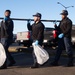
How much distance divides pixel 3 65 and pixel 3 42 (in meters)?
0.78

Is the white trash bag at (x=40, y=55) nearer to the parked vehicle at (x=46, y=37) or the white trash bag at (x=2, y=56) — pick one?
the white trash bag at (x=2, y=56)

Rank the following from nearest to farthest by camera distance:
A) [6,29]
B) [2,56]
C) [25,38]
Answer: [2,56] → [6,29] → [25,38]

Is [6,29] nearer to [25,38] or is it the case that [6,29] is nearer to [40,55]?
[40,55]

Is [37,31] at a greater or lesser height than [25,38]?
greater

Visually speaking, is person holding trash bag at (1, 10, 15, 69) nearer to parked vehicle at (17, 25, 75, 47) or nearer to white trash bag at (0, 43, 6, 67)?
white trash bag at (0, 43, 6, 67)

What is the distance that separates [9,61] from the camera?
10.9 metres

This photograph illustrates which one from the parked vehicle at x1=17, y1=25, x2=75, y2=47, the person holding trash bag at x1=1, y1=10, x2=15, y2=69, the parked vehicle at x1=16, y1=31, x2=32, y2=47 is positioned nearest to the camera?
the person holding trash bag at x1=1, y1=10, x2=15, y2=69

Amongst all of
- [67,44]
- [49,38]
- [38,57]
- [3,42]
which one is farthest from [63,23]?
[49,38]

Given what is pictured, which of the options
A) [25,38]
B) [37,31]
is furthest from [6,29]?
[25,38]

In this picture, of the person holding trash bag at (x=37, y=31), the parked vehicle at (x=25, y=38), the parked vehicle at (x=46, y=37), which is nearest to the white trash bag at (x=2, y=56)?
the person holding trash bag at (x=37, y=31)

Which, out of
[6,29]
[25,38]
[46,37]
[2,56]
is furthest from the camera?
[25,38]

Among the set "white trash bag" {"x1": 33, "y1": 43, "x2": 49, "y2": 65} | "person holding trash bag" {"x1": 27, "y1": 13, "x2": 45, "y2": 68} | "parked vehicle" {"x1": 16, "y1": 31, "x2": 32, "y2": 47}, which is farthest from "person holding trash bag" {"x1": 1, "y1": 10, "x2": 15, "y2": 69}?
"parked vehicle" {"x1": 16, "y1": 31, "x2": 32, "y2": 47}

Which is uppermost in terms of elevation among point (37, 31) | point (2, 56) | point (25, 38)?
point (37, 31)

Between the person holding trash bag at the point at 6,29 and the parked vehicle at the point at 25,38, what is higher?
the person holding trash bag at the point at 6,29
